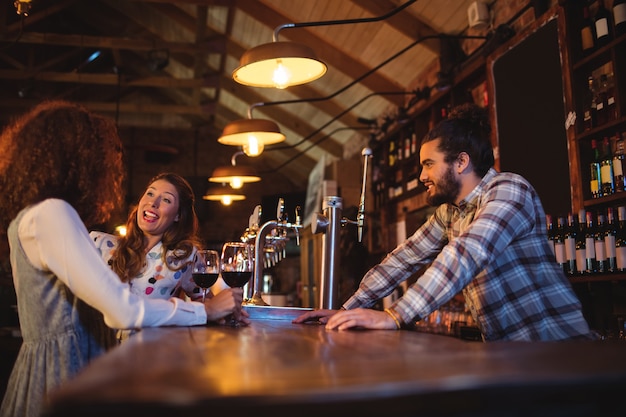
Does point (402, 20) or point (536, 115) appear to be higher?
point (402, 20)

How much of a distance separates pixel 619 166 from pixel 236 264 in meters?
2.27

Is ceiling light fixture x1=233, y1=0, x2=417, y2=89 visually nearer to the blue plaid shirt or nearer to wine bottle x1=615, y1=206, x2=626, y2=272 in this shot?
the blue plaid shirt

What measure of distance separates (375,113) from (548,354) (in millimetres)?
6975

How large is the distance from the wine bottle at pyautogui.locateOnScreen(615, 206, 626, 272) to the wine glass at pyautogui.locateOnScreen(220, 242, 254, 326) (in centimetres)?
204

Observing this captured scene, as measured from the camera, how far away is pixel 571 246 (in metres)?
3.36

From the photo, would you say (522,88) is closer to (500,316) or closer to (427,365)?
(500,316)

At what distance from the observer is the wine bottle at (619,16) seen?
305 cm

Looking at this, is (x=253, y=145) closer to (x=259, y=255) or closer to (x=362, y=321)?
(x=259, y=255)

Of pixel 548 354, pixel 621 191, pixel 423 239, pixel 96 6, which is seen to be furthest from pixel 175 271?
pixel 96 6

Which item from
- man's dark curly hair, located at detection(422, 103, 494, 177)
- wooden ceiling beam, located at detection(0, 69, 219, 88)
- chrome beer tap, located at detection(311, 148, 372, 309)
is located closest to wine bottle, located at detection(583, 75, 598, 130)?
man's dark curly hair, located at detection(422, 103, 494, 177)

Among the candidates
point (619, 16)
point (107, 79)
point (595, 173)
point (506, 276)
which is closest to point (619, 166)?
point (595, 173)

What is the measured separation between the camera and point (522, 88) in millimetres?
4059

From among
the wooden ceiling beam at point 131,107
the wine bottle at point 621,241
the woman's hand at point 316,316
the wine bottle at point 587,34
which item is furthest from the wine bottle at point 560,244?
the wooden ceiling beam at point 131,107

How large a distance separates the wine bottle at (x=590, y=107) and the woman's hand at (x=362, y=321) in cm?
236
